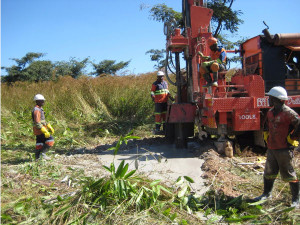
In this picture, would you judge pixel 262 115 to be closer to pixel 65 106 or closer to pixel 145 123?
pixel 145 123

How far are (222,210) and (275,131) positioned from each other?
1.21 m

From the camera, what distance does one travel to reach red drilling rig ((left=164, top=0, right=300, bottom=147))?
5.64 metres

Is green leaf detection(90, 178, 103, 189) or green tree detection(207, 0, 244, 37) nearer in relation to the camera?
green leaf detection(90, 178, 103, 189)

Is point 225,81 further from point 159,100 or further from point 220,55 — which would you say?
point 159,100

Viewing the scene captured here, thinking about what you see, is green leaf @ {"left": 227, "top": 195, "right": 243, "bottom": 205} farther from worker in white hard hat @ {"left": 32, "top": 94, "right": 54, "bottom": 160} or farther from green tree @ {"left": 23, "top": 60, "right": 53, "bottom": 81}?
green tree @ {"left": 23, "top": 60, "right": 53, "bottom": 81}

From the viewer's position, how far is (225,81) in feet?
21.1

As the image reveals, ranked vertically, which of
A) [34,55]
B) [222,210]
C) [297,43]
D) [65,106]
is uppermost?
[34,55]

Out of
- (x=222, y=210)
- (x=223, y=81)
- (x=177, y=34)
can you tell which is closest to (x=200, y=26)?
(x=177, y=34)

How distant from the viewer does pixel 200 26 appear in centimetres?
648

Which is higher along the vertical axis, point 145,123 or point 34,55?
point 34,55

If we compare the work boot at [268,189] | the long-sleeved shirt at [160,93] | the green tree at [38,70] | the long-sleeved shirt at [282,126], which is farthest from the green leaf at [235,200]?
the green tree at [38,70]

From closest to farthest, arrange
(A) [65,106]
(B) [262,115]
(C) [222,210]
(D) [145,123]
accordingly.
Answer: (C) [222,210]
(B) [262,115]
(D) [145,123]
(A) [65,106]

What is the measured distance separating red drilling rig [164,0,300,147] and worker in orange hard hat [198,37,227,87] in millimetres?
143

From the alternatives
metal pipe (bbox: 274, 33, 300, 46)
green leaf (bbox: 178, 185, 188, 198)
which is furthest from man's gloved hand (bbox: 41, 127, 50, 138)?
metal pipe (bbox: 274, 33, 300, 46)
